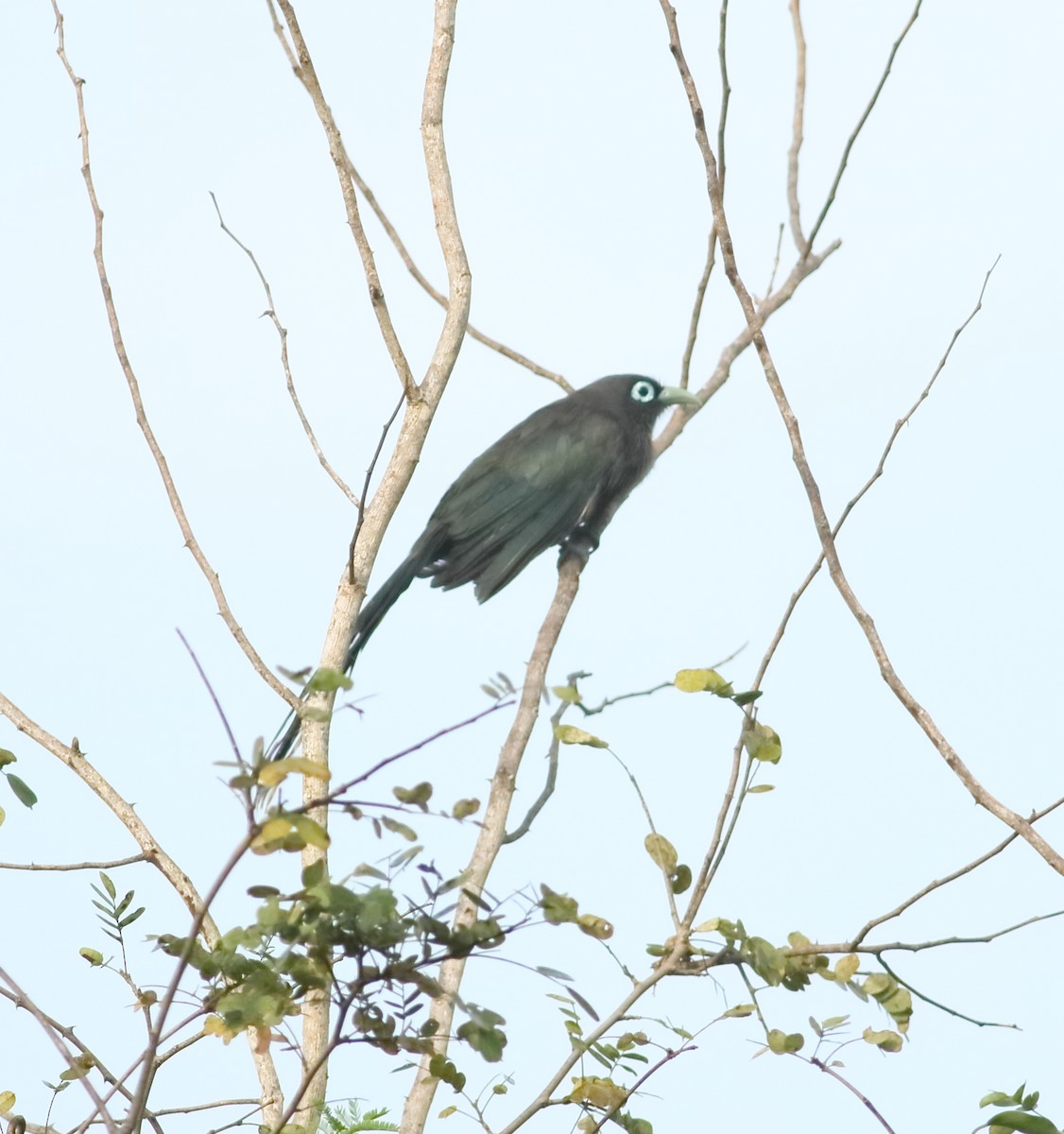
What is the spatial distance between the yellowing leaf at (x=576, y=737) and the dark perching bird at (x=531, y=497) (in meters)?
1.93

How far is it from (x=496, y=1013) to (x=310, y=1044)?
1.21 meters

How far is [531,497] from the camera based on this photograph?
480cm

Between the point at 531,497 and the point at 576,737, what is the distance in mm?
2420

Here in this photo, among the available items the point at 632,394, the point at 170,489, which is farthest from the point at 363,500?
the point at 632,394

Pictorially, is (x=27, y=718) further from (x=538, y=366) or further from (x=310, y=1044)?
(x=538, y=366)

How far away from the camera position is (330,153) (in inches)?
144

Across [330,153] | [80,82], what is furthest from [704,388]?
[80,82]

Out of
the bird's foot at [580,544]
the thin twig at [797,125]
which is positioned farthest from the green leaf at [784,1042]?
the bird's foot at [580,544]

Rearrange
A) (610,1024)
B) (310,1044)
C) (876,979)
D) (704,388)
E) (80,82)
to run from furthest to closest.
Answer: (704,388)
(80,82)
(310,1044)
(610,1024)
(876,979)

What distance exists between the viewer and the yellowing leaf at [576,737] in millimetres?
2447

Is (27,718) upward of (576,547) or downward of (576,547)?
downward

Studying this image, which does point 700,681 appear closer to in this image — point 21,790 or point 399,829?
point 399,829

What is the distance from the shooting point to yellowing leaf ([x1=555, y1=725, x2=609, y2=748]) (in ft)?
8.03

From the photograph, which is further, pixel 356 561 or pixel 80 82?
pixel 80 82
